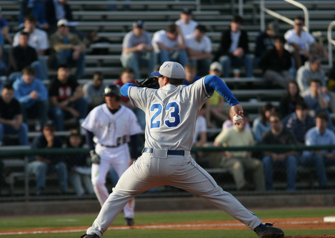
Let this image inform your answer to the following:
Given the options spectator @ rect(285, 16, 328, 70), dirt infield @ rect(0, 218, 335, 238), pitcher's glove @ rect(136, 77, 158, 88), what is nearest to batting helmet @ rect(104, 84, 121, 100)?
dirt infield @ rect(0, 218, 335, 238)

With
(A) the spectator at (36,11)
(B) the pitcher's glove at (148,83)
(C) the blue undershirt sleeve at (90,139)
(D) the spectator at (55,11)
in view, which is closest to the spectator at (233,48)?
(D) the spectator at (55,11)

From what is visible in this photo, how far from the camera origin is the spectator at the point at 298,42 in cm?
1559

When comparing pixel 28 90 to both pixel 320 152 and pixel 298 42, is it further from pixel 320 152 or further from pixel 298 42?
pixel 298 42

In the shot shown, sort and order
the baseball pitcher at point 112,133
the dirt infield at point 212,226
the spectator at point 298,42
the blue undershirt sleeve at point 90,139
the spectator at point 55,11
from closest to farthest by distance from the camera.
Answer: the dirt infield at point 212,226 → the baseball pitcher at point 112,133 → the blue undershirt sleeve at point 90,139 → the spectator at point 55,11 → the spectator at point 298,42

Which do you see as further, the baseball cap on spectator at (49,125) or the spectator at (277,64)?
the spectator at (277,64)

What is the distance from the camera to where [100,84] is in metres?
13.2

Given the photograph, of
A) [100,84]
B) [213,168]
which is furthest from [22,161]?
[213,168]

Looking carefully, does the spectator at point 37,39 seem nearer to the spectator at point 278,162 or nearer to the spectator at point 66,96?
the spectator at point 66,96

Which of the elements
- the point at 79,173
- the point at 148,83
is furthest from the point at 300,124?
the point at 148,83

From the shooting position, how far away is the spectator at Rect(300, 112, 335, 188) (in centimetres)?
1189

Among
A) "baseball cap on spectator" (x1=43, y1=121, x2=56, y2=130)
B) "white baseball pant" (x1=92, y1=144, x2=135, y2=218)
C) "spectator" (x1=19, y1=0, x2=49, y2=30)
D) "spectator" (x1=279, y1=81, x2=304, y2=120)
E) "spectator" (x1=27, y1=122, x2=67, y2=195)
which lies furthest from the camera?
"spectator" (x1=19, y1=0, x2=49, y2=30)

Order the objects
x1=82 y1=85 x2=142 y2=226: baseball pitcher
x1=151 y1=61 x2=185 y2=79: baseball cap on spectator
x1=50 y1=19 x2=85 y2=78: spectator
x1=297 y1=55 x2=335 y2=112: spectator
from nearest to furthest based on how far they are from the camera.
A: x1=151 y1=61 x2=185 y2=79: baseball cap on spectator
x1=82 y1=85 x2=142 y2=226: baseball pitcher
x1=50 y1=19 x2=85 y2=78: spectator
x1=297 y1=55 x2=335 y2=112: spectator

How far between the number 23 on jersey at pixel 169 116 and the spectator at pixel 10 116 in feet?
22.5

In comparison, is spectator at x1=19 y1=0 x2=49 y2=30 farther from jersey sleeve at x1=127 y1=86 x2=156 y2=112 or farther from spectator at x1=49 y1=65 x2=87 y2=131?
jersey sleeve at x1=127 y1=86 x2=156 y2=112
